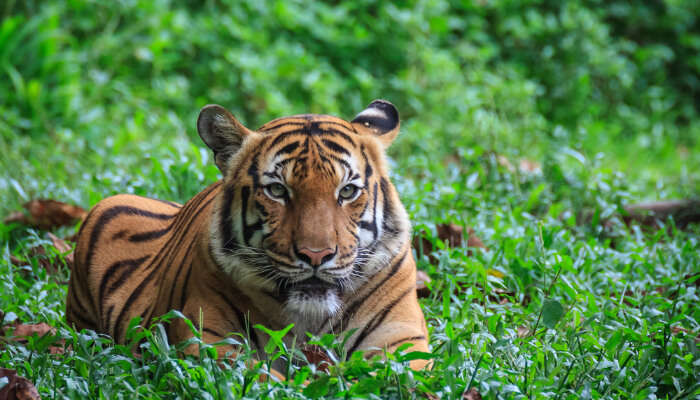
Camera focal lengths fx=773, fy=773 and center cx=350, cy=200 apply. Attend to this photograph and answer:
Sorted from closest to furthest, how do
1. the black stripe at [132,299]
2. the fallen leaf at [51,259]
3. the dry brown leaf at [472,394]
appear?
the dry brown leaf at [472,394] < the black stripe at [132,299] < the fallen leaf at [51,259]

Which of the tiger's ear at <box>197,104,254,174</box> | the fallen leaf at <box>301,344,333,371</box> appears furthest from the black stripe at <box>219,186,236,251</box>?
the fallen leaf at <box>301,344,333,371</box>

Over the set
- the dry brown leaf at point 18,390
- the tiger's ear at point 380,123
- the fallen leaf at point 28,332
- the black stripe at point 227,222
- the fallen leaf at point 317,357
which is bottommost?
the fallen leaf at point 317,357

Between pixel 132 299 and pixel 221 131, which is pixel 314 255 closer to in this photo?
pixel 221 131

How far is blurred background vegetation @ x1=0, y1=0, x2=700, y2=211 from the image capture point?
642 centimetres

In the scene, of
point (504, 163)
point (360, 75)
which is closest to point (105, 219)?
point (504, 163)

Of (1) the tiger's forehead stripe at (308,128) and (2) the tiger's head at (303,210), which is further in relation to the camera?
(1) the tiger's forehead stripe at (308,128)

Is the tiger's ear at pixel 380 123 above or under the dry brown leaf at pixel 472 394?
above

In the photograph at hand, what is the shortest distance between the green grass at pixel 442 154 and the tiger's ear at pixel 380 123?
0.74 meters

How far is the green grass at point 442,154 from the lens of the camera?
257 cm

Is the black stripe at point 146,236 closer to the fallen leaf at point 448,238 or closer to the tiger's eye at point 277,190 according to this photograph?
the tiger's eye at point 277,190

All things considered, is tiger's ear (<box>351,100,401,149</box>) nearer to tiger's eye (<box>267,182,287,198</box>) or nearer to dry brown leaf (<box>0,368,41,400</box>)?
tiger's eye (<box>267,182,287,198</box>)

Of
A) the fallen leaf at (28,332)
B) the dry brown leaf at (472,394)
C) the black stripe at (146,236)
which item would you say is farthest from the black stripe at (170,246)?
the dry brown leaf at (472,394)

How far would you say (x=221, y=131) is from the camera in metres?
2.77

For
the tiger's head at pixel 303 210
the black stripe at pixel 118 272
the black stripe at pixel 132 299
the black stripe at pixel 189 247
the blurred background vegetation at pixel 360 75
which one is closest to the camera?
the tiger's head at pixel 303 210
